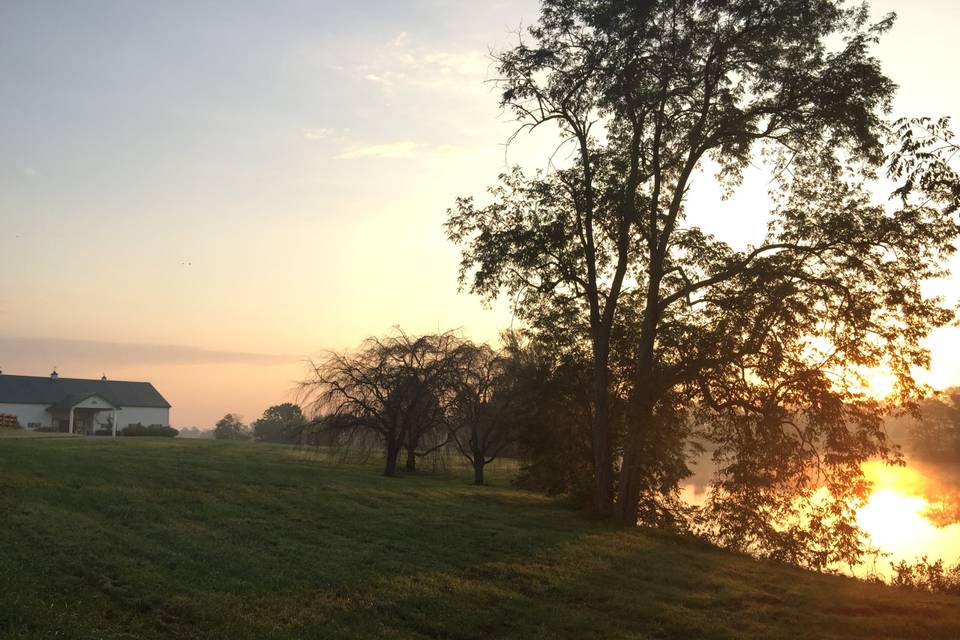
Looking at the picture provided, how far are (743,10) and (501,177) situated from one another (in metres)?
9.30

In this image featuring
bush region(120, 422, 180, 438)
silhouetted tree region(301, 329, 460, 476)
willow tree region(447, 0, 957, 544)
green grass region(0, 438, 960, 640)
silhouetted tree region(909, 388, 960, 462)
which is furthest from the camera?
silhouetted tree region(909, 388, 960, 462)

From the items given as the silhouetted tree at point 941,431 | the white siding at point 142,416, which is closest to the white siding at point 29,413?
the white siding at point 142,416

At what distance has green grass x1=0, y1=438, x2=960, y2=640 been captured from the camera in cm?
1029

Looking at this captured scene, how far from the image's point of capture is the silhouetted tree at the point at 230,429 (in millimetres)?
90375

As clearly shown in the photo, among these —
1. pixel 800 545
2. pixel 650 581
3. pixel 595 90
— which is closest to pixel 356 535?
pixel 650 581

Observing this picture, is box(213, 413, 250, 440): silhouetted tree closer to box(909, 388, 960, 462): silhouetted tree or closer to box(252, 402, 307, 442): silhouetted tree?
box(252, 402, 307, 442): silhouetted tree

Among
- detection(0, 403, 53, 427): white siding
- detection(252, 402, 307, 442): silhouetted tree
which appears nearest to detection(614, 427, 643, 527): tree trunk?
detection(252, 402, 307, 442): silhouetted tree

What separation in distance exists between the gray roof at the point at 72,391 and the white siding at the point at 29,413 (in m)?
0.48

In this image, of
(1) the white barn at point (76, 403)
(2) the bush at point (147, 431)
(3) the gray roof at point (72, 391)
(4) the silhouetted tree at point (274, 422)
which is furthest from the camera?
(4) the silhouetted tree at point (274, 422)

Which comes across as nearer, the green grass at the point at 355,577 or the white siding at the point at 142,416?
the green grass at the point at 355,577

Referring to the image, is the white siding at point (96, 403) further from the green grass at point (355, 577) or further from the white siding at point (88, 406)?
the green grass at point (355, 577)

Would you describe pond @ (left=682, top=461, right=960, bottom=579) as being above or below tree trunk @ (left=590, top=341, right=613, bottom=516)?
below

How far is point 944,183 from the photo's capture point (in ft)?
36.0

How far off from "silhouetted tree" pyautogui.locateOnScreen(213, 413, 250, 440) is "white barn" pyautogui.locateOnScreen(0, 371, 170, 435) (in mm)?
6980
